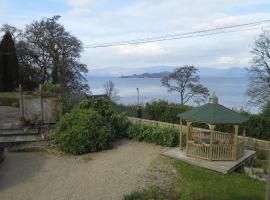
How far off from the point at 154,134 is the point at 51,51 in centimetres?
2385

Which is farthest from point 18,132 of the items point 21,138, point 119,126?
point 119,126

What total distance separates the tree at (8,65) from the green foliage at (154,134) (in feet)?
70.8

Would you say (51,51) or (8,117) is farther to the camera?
(51,51)

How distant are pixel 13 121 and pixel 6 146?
11.8 ft

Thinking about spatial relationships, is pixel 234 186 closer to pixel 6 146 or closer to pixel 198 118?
pixel 198 118

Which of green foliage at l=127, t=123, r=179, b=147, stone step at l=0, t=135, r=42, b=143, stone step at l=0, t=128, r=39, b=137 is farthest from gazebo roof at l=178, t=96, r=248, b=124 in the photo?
stone step at l=0, t=128, r=39, b=137

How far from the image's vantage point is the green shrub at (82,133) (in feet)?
56.9

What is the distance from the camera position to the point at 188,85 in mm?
45906

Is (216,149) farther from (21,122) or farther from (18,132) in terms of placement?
(21,122)

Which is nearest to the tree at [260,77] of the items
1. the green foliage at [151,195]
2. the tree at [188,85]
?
the tree at [188,85]

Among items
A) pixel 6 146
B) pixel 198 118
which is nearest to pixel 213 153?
pixel 198 118

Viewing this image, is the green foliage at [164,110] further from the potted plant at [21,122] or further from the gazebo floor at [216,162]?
the potted plant at [21,122]

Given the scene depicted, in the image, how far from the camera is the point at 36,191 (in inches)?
480

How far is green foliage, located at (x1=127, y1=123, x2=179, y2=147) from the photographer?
18.4 m
